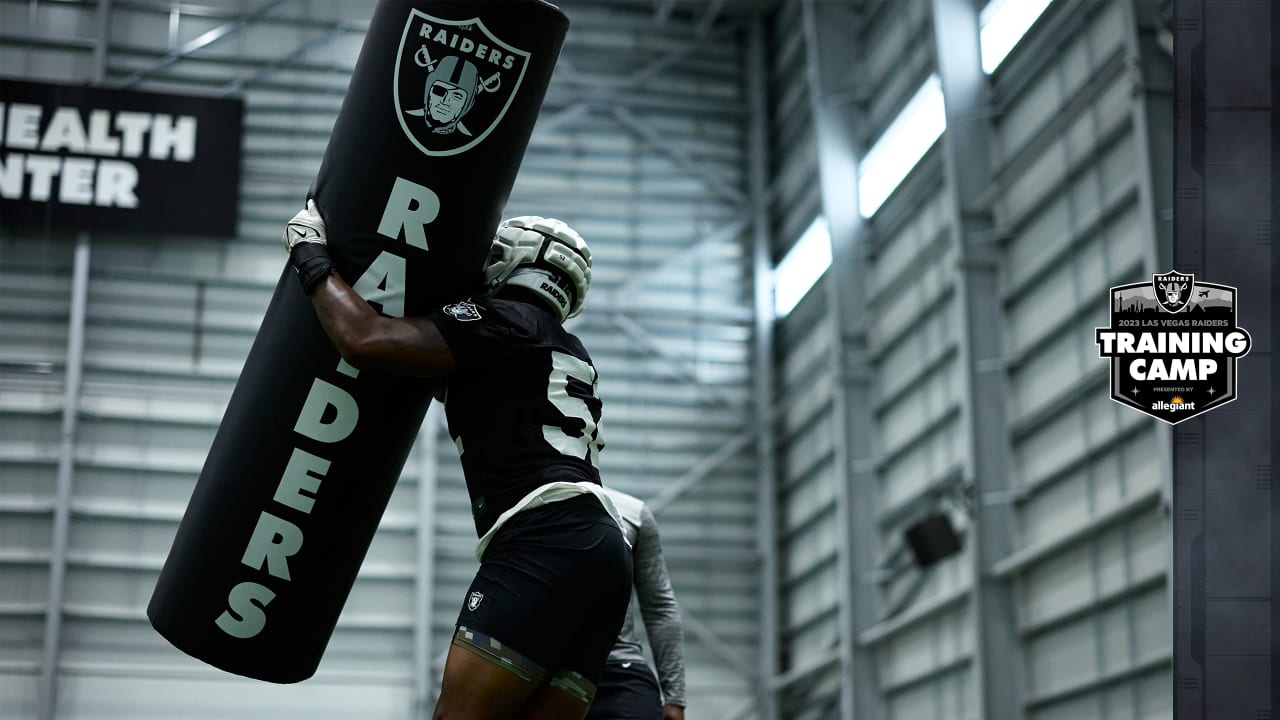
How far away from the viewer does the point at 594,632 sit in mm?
3072

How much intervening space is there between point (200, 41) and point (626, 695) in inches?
475

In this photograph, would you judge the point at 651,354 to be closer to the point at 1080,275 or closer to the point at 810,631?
the point at 810,631

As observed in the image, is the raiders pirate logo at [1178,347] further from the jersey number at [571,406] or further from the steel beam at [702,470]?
the steel beam at [702,470]

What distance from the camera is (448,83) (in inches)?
139

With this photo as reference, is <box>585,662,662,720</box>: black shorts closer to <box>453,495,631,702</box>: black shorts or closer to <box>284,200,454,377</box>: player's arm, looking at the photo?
<box>453,495,631,702</box>: black shorts

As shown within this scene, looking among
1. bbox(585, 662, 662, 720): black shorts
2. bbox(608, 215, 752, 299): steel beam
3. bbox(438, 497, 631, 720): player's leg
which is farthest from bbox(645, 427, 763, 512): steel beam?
bbox(438, 497, 631, 720): player's leg

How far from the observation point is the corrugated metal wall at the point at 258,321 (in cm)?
1322

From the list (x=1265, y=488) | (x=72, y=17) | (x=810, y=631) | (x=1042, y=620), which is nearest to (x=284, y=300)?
(x=1265, y=488)

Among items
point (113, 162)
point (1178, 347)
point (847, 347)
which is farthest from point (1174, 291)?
point (113, 162)

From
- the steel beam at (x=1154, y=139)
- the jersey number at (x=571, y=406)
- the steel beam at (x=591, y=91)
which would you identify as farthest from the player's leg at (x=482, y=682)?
the steel beam at (x=591, y=91)

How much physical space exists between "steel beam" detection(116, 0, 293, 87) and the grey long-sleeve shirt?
11509 millimetres

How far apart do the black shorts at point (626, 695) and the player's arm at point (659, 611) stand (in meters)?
0.14

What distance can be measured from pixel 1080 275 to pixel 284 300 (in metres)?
6.53

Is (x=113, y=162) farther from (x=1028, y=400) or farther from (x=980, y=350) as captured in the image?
(x=1028, y=400)
